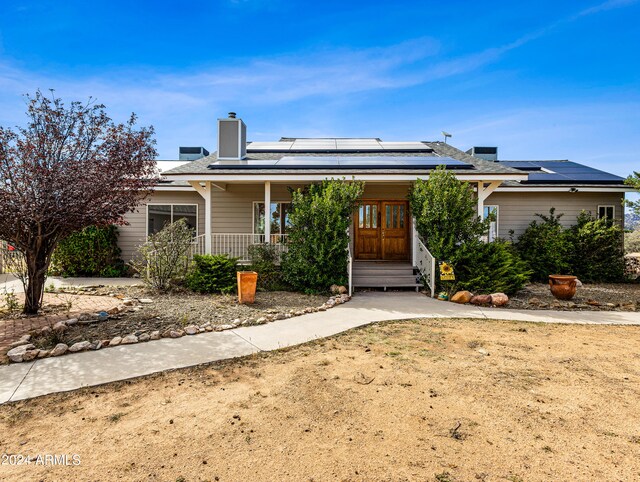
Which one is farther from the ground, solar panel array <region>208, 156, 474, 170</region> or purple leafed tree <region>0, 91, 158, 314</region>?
solar panel array <region>208, 156, 474, 170</region>

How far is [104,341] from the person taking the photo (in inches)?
171

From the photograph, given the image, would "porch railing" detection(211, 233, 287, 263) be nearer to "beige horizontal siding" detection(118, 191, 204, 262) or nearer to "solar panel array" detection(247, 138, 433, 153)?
"beige horizontal siding" detection(118, 191, 204, 262)

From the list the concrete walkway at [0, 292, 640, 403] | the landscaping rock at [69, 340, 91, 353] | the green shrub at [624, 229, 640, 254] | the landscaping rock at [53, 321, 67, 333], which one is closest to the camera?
the concrete walkway at [0, 292, 640, 403]

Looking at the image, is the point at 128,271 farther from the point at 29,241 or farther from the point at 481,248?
the point at 481,248

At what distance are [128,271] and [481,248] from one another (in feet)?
37.2

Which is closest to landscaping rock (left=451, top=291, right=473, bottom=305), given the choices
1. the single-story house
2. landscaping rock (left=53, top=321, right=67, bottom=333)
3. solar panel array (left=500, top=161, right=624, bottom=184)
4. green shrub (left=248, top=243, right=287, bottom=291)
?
the single-story house

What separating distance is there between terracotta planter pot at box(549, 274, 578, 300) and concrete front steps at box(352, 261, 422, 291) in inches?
126

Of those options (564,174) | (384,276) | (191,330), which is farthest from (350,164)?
(564,174)

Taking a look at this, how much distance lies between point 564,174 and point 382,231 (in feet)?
25.5

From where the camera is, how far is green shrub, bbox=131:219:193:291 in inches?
308

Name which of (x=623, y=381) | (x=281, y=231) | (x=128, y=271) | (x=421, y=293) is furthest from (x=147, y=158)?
(x=623, y=381)

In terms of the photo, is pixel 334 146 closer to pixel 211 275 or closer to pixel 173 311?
pixel 211 275

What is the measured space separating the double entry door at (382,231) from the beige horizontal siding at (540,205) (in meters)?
3.57

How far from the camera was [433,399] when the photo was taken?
9.82ft
